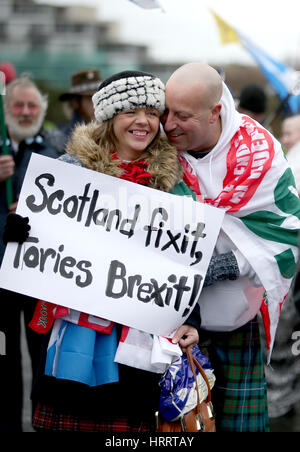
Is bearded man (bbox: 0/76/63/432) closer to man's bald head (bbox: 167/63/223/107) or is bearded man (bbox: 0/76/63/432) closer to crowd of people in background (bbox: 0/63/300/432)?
crowd of people in background (bbox: 0/63/300/432)

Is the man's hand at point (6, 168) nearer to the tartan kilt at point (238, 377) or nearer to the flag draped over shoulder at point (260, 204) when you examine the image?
the flag draped over shoulder at point (260, 204)

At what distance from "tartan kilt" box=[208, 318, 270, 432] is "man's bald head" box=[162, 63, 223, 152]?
92cm

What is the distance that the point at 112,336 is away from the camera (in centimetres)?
262

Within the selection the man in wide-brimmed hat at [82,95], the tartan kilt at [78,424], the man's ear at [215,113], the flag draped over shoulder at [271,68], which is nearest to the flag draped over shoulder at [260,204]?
the man's ear at [215,113]

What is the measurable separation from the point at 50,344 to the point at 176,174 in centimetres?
87

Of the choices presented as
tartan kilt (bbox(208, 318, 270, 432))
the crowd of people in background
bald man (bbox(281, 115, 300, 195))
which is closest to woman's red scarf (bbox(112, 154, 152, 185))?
the crowd of people in background

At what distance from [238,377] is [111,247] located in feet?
2.97

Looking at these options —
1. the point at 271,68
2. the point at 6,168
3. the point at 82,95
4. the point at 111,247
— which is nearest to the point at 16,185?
the point at 6,168

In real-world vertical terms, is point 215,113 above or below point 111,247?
above

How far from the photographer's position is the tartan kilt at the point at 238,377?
2.98 metres

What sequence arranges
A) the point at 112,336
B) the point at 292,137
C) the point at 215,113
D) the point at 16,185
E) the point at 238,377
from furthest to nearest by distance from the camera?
the point at 292,137
the point at 16,185
the point at 238,377
the point at 215,113
the point at 112,336

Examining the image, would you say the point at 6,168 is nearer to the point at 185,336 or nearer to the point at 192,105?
the point at 192,105

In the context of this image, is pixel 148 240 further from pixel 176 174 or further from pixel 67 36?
pixel 67 36

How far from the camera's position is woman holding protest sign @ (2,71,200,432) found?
257 centimetres
